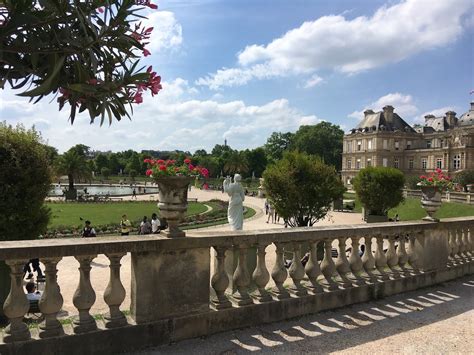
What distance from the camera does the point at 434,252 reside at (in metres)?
6.74

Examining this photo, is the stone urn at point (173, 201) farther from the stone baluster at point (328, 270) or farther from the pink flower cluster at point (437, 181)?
the pink flower cluster at point (437, 181)

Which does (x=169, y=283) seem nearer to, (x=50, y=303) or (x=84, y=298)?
(x=84, y=298)

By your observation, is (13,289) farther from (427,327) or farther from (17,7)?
(427,327)

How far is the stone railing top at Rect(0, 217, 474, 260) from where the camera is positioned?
347cm

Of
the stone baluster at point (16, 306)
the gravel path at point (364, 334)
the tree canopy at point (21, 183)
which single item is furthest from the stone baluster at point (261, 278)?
the tree canopy at point (21, 183)

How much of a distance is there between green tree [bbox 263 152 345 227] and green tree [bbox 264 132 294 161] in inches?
3968

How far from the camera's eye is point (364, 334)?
448 centimetres

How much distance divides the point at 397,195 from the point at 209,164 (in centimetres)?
7499

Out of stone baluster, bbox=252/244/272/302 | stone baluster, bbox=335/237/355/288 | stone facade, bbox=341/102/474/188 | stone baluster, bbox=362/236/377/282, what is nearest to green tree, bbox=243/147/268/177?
stone facade, bbox=341/102/474/188

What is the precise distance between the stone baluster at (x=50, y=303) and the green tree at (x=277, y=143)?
11737 cm

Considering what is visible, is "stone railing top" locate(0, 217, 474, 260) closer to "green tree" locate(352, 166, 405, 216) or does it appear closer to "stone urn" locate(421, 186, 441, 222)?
"stone urn" locate(421, 186, 441, 222)

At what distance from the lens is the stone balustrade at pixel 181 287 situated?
353cm

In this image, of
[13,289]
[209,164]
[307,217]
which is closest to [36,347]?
[13,289]

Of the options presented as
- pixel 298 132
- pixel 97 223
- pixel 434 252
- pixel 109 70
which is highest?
pixel 298 132
